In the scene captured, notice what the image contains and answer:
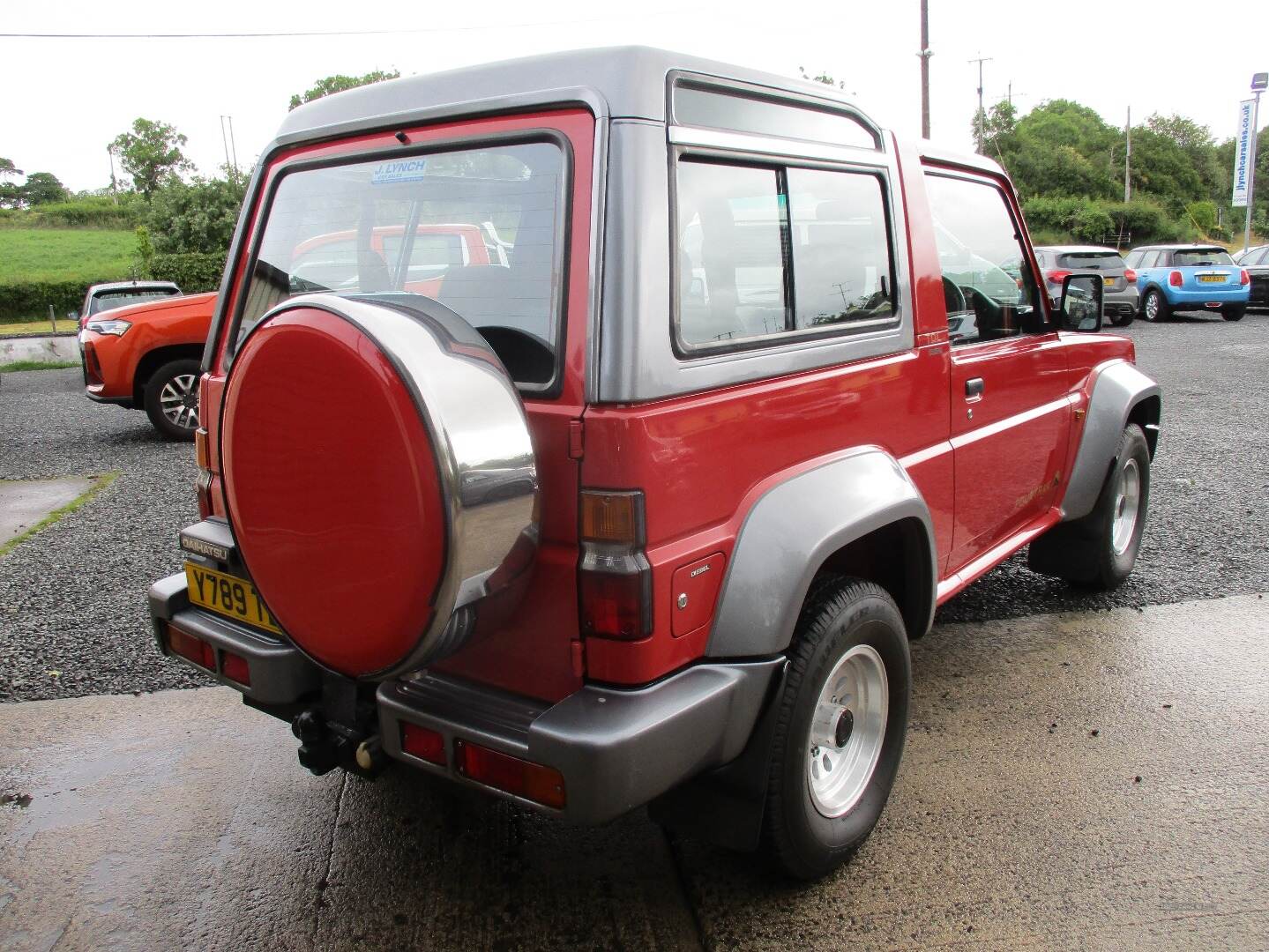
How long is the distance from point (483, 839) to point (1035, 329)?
283cm

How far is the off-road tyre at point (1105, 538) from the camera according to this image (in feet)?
14.4

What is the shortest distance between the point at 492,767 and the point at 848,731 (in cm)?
114

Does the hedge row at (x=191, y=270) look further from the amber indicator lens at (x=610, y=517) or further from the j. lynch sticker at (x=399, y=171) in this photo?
the amber indicator lens at (x=610, y=517)

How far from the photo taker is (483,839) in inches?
113

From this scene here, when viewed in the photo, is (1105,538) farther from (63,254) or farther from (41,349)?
(63,254)

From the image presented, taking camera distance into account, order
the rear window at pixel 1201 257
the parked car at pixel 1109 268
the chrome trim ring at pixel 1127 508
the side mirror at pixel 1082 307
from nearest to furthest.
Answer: the side mirror at pixel 1082 307 → the chrome trim ring at pixel 1127 508 → the parked car at pixel 1109 268 → the rear window at pixel 1201 257

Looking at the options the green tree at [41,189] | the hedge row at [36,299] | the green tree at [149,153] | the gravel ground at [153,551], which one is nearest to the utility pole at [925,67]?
the gravel ground at [153,551]

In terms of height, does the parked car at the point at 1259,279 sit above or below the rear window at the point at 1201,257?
below

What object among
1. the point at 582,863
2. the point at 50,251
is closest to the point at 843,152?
the point at 582,863

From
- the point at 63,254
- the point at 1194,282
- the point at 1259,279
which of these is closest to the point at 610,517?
the point at 1194,282

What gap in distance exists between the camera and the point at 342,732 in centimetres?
236

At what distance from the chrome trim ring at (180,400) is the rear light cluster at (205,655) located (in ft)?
23.6

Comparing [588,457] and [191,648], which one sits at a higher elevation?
[588,457]

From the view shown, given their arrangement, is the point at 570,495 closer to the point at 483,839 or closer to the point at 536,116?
the point at 536,116
